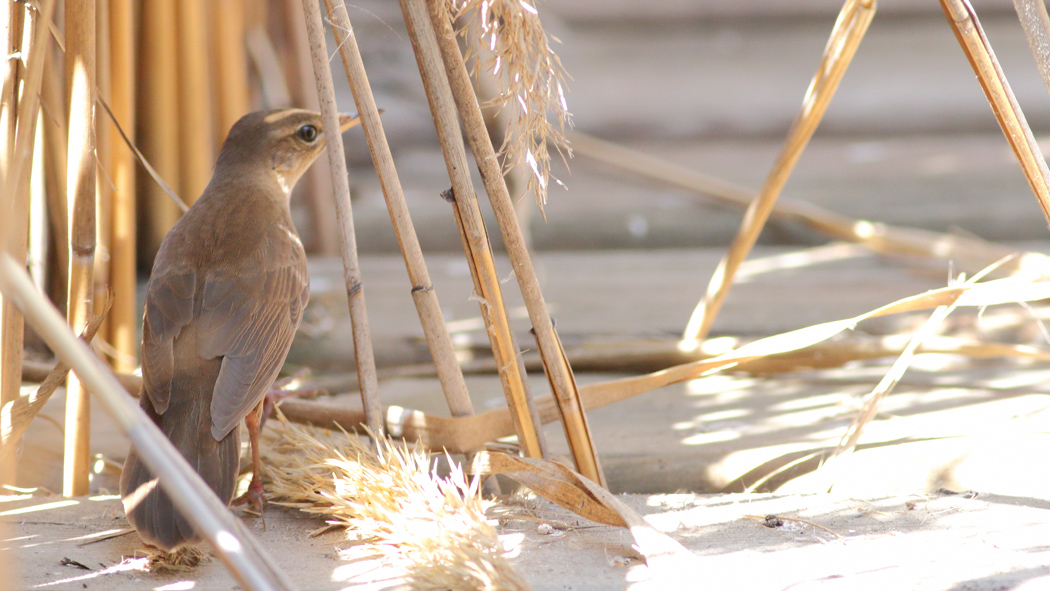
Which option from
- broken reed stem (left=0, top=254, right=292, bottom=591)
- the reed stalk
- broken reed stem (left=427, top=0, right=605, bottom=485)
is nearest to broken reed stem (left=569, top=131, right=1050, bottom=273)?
broken reed stem (left=427, top=0, right=605, bottom=485)

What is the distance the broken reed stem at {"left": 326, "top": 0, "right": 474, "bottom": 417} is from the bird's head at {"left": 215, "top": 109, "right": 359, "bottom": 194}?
1.77ft

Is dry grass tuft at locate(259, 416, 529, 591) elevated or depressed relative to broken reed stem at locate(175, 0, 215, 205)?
depressed

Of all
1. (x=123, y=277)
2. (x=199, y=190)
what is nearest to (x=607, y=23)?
(x=199, y=190)

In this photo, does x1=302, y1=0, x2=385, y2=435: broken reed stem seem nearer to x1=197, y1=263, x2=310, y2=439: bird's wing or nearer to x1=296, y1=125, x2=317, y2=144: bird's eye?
x1=197, y1=263, x2=310, y2=439: bird's wing

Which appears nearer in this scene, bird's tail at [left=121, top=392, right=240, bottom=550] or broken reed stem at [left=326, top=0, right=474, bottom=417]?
bird's tail at [left=121, top=392, right=240, bottom=550]

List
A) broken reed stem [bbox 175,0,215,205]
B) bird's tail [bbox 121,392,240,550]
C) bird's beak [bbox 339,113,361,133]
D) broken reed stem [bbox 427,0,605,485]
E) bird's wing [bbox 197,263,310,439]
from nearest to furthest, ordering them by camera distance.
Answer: bird's tail [bbox 121,392,240,550], broken reed stem [bbox 427,0,605,485], bird's wing [bbox 197,263,310,439], bird's beak [bbox 339,113,361,133], broken reed stem [bbox 175,0,215,205]

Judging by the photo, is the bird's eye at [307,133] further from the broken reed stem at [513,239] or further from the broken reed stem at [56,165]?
the broken reed stem at [513,239]

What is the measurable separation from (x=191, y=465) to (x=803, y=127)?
149 cm

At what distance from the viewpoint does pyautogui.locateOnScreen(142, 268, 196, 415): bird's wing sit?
1.58 meters

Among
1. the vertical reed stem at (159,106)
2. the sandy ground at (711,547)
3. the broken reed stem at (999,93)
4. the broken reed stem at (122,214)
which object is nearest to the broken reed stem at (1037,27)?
the broken reed stem at (999,93)

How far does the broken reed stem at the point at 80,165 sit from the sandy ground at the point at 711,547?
1.13 ft

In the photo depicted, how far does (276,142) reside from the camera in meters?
2.11

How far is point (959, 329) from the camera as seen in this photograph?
2.77m

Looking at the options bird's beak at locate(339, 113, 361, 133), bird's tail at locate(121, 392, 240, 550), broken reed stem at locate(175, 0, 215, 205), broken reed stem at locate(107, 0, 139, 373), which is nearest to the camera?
bird's tail at locate(121, 392, 240, 550)
